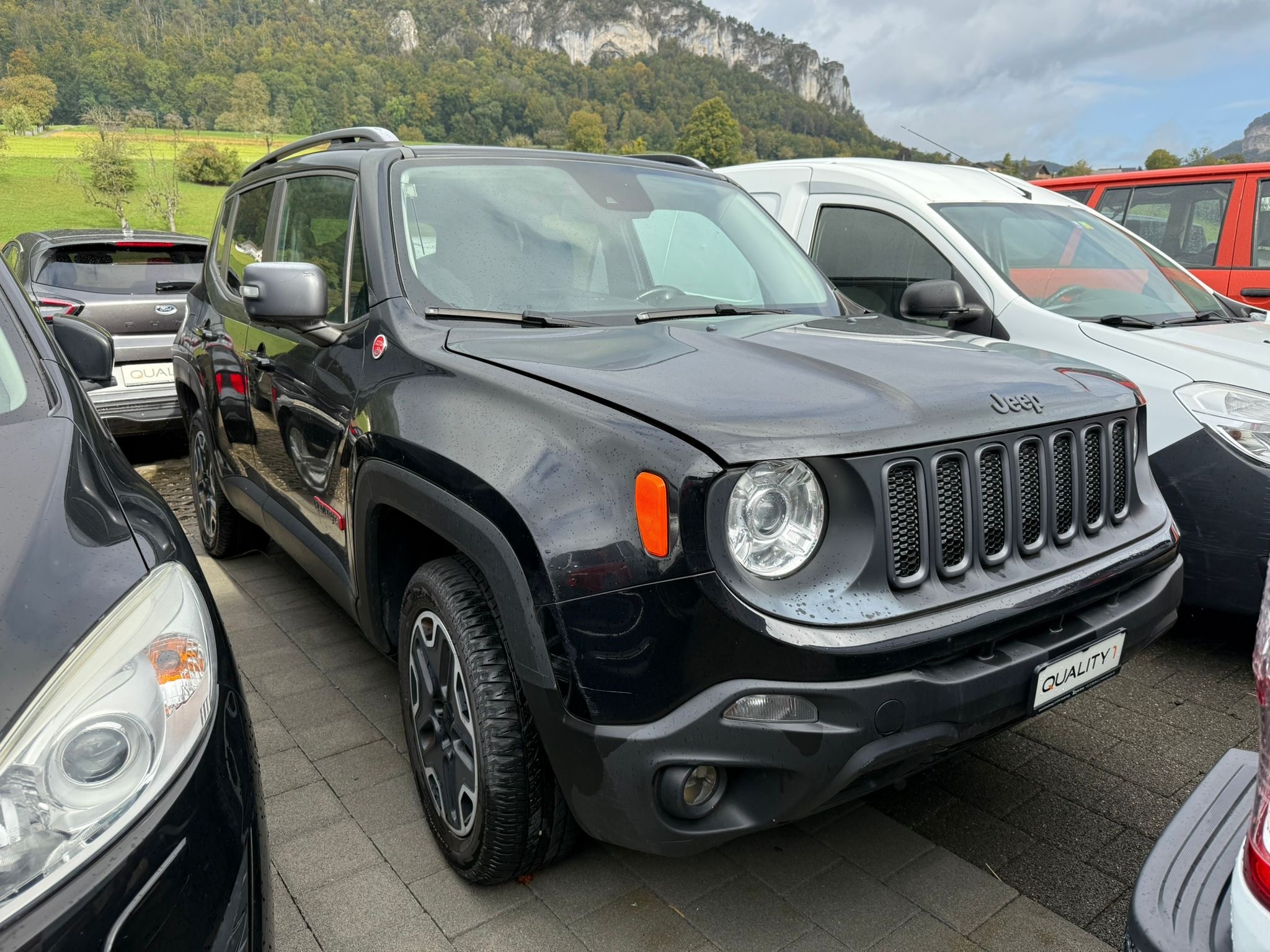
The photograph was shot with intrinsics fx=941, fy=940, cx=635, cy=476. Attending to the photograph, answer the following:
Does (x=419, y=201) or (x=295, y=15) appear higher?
(x=295, y=15)

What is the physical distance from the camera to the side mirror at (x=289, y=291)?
8.49 ft

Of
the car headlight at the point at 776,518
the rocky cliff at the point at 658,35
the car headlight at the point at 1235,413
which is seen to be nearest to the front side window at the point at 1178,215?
the car headlight at the point at 1235,413

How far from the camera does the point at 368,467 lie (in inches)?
97.0

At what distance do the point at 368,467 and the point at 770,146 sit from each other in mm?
33630

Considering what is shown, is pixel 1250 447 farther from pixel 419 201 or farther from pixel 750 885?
pixel 419 201

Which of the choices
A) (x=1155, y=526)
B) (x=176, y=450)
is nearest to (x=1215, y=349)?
(x=1155, y=526)

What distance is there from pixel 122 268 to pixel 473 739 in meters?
5.86

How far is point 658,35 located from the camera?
108 meters

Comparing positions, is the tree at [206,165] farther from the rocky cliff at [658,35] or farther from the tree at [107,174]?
the rocky cliff at [658,35]

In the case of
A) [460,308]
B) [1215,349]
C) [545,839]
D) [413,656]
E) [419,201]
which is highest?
[419,201]

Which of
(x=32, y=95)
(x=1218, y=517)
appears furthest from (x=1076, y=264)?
(x=32, y=95)

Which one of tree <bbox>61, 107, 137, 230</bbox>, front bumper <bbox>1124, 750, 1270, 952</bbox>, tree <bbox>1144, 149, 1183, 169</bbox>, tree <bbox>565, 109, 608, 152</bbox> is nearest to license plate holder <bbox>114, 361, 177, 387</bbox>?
front bumper <bbox>1124, 750, 1270, 952</bbox>

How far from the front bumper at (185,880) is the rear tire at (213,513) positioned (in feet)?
10.3

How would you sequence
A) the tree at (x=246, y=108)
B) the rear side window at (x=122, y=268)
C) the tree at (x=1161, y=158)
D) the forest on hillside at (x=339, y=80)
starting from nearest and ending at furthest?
1. the rear side window at (x=122, y=268)
2. the tree at (x=1161, y=158)
3. the forest on hillside at (x=339, y=80)
4. the tree at (x=246, y=108)
